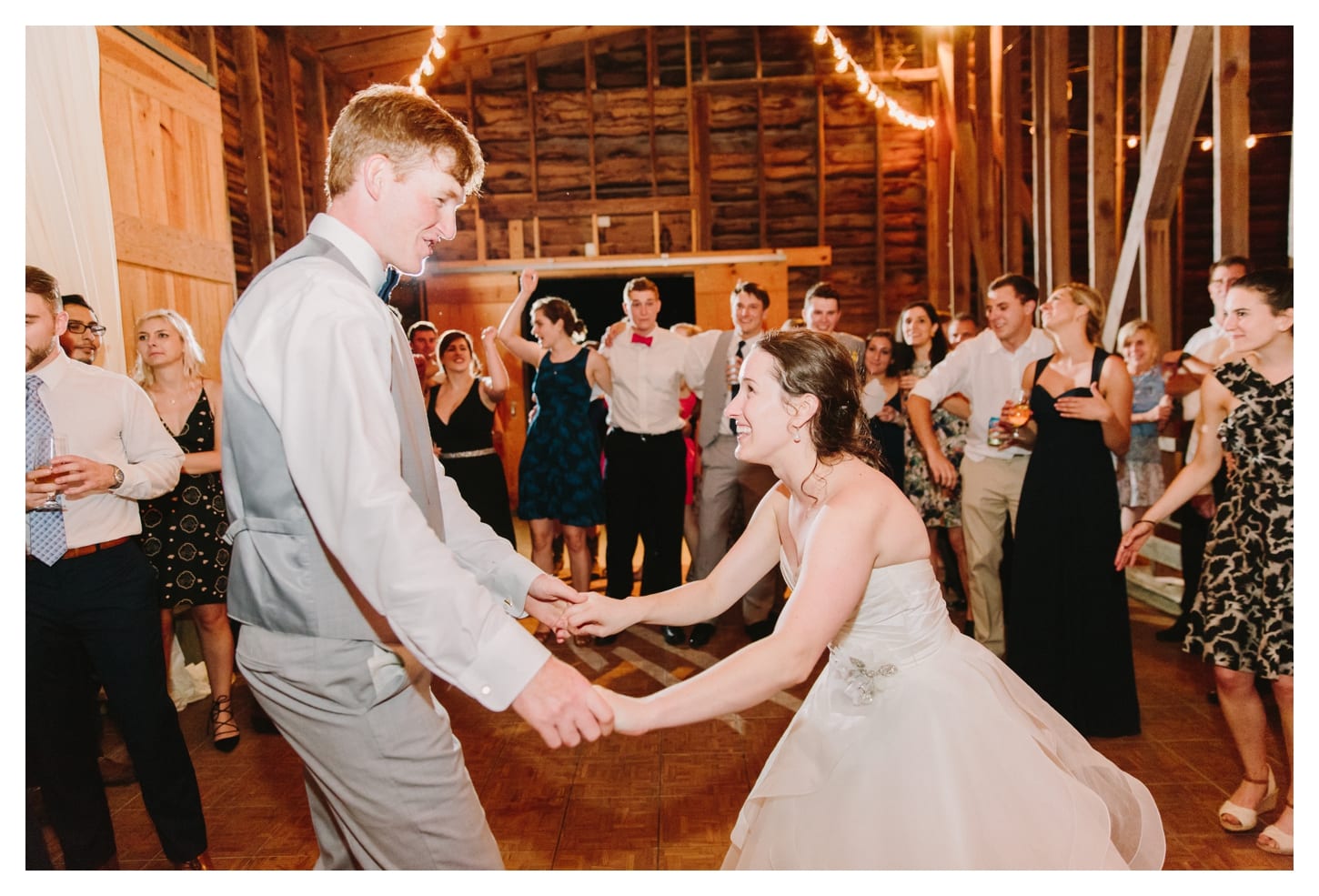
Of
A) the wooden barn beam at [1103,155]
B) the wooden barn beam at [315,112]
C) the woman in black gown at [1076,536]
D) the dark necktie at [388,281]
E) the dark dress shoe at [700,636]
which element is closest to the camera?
the dark necktie at [388,281]

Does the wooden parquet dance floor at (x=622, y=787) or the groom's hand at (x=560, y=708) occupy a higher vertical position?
the groom's hand at (x=560, y=708)

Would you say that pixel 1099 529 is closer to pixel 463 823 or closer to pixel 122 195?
pixel 463 823

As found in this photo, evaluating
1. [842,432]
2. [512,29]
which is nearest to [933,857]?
[842,432]

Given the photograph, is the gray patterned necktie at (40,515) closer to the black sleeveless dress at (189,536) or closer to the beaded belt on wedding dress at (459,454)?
the black sleeveless dress at (189,536)

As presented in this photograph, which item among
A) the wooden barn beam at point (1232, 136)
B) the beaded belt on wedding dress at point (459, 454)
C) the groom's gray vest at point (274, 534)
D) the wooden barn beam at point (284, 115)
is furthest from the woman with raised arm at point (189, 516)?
the wooden barn beam at point (1232, 136)

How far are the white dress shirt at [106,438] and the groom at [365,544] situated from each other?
116cm

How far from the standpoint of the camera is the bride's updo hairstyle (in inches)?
71.1

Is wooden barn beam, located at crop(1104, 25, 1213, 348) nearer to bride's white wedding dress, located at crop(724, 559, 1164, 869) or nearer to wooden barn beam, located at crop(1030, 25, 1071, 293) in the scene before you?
wooden barn beam, located at crop(1030, 25, 1071, 293)

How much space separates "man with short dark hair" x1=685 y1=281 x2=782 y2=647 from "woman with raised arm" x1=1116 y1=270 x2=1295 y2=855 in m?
2.16

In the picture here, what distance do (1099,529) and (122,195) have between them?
484cm

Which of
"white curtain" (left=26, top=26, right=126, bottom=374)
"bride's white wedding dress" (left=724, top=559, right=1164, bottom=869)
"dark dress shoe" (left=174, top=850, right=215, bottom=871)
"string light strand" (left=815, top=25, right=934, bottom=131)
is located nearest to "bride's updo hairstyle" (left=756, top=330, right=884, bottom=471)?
"bride's white wedding dress" (left=724, top=559, right=1164, bottom=869)

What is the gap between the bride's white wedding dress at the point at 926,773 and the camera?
158 centimetres

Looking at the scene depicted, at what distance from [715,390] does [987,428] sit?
4.41 ft

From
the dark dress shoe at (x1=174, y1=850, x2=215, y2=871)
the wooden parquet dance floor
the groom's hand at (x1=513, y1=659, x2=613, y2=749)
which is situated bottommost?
the wooden parquet dance floor
